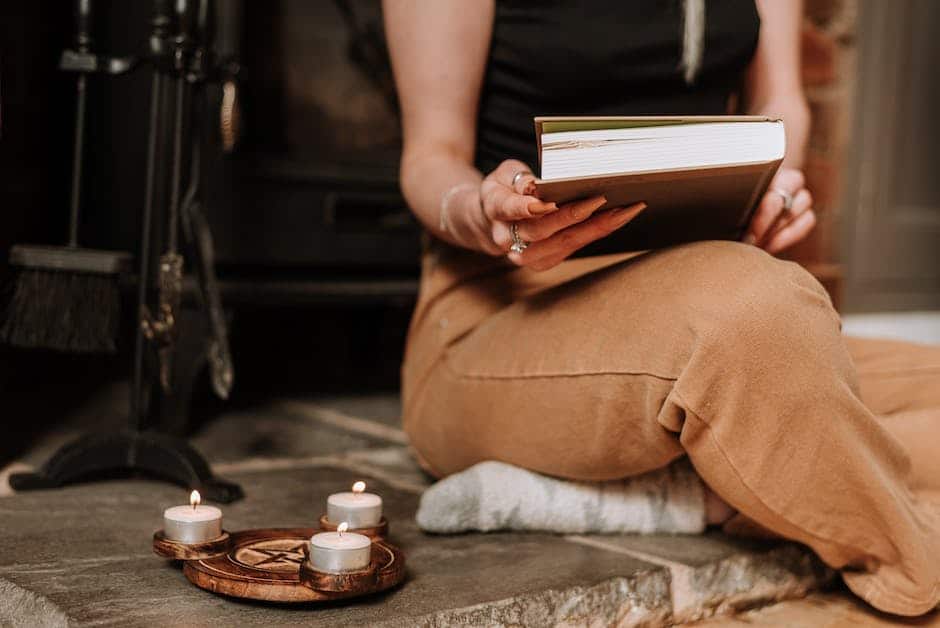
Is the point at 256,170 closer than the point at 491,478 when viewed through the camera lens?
No

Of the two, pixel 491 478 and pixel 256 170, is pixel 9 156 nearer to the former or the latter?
pixel 256 170

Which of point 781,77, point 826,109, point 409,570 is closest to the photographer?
point 409,570

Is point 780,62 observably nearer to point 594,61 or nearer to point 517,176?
point 594,61

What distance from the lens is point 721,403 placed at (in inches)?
31.1

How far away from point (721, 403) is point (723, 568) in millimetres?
189

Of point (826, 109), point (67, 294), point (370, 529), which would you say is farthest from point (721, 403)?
point (826, 109)

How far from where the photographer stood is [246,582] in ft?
2.34

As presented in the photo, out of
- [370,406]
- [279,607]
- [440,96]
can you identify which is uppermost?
[440,96]

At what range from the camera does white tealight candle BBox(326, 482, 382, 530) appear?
33.0 inches

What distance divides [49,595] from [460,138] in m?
0.55

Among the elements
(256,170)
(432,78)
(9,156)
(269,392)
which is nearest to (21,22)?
(9,156)

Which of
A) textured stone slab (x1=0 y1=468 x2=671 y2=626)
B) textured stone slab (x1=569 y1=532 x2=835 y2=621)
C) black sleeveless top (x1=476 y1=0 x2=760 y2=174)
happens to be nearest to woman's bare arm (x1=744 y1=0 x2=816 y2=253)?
black sleeveless top (x1=476 y1=0 x2=760 y2=174)

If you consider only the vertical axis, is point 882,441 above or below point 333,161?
below

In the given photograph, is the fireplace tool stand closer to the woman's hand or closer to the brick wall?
the woman's hand
